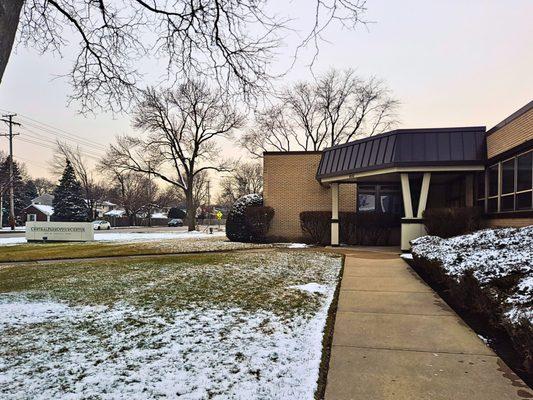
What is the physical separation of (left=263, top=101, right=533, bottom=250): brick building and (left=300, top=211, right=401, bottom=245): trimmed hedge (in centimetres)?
63

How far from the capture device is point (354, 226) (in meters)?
17.0

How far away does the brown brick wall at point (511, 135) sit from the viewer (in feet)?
31.0

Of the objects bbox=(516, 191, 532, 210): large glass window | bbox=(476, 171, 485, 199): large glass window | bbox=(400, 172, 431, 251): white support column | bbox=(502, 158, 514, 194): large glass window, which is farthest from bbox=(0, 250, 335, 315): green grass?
bbox=(476, 171, 485, 199): large glass window

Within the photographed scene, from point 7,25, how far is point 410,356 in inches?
183

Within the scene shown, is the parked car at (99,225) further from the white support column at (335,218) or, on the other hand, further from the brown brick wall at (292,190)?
the white support column at (335,218)

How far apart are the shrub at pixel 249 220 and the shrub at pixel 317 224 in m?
1.71

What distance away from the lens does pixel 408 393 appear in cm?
294

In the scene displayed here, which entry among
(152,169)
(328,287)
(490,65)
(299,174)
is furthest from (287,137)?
(328,287)

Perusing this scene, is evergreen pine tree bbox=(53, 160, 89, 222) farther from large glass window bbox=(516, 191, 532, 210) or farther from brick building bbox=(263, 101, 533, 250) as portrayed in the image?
large glass window bbox=(516, 191, 532, 210)

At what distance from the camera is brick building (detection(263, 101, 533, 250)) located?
33.9ft

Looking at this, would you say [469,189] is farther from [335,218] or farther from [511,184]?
[335,218]

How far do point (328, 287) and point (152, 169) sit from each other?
3340cm

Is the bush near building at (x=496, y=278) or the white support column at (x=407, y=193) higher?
the white support column at (x=407, y=193)

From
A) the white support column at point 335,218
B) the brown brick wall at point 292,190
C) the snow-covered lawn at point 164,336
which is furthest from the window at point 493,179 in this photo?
the snow-covered lawn at point 164,336
